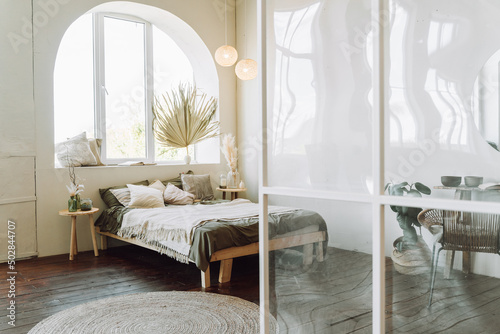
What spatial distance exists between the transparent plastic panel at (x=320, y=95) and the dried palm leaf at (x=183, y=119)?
4.88m

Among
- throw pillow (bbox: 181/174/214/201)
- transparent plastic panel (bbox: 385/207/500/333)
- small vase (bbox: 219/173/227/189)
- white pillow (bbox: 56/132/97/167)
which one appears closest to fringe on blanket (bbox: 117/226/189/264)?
white pillow (bbox: 56/132/97/167)

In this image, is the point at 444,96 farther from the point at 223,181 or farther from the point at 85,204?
the point at 223,181

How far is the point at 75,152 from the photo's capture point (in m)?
5.11

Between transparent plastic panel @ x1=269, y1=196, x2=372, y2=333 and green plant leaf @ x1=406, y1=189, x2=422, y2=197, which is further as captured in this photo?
transparent plastic panel @ x1=269, y1=196, x2=372, y2=333

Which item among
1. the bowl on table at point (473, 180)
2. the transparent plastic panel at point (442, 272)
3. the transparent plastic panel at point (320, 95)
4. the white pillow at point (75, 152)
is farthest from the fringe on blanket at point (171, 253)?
the bowl on table at point (473, 180)

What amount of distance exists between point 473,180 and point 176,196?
15.1ft

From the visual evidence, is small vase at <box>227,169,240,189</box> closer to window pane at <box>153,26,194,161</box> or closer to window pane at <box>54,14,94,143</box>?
window pane at <box>153,26,194,161</box>

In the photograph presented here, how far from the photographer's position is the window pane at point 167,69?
6.39m

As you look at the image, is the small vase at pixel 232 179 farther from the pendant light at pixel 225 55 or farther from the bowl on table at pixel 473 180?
the bowl on table at pixel 473 180

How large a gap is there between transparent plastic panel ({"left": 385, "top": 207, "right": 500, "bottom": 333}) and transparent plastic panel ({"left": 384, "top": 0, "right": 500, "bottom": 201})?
0.09m

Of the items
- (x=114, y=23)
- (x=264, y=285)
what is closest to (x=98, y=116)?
(x=114, y=23)

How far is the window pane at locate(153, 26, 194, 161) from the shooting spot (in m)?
6.39

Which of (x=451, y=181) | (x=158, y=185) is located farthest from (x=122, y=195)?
(x=451, y=181)

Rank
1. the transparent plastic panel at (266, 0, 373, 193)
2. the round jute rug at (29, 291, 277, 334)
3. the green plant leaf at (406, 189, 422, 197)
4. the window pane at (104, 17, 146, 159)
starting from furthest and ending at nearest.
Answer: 1. the window pane at (104, 17, 146, 159)
2. the round jute rug at (29, 291, 277, 334)
3. the transparent plastic panel at (266, 0, 373, 193)
4. the green plant leaf at (406, 189, 422, 197)
